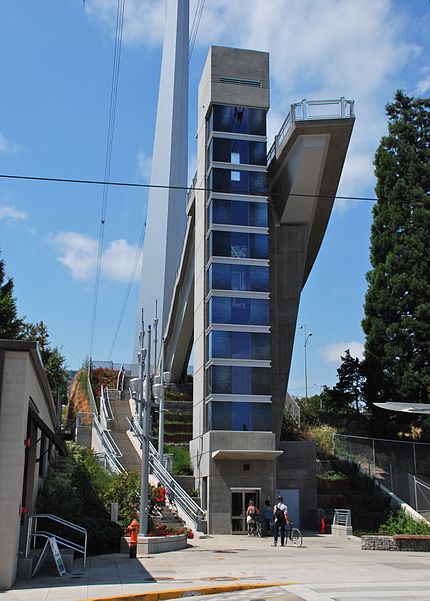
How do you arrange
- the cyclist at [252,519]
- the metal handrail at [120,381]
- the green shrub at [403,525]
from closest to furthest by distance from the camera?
1. the green shrub at [403,525]
2. the cyclist at [252,519]
3. the metal handrail at [120,381]

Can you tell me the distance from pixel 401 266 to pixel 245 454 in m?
18.5

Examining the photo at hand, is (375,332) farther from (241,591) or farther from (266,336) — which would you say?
(241,591)

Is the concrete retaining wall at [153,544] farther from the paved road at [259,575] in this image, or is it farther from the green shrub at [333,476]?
the green shrub at [333,476]

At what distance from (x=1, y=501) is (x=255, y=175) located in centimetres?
2628

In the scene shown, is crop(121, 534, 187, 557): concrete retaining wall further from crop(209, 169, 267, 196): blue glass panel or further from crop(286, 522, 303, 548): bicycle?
crop(209, 169, 267, 196): blue glass panel

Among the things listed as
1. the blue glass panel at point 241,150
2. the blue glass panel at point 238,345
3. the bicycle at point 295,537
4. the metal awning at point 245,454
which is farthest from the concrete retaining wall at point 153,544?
the blue glass panel at point 241,150

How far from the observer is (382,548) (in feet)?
78.9

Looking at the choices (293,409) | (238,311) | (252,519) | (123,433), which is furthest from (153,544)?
(293,409)

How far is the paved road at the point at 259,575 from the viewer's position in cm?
1335

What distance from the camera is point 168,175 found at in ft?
230

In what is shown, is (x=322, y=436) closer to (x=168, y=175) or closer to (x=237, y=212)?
(x=237, y=212)

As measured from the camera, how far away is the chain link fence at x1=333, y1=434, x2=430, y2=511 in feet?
118

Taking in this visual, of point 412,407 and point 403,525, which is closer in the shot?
point 412,407

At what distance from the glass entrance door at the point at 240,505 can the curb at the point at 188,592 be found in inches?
713
